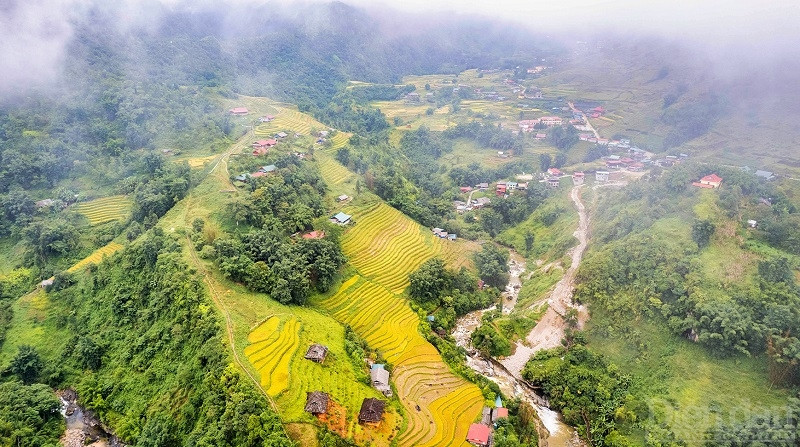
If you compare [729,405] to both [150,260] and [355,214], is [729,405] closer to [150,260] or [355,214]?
[355,214]

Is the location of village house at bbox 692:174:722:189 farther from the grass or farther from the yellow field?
the yellow field

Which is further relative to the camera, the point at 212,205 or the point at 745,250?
the point at 212,205

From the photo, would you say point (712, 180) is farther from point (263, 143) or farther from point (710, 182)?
Result: point (263, 143)

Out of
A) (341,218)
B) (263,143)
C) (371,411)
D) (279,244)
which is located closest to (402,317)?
(279,244)

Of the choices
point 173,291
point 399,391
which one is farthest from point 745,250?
point 173,291

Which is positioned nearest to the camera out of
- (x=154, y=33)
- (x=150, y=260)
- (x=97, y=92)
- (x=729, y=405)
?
(x=729, y=405)

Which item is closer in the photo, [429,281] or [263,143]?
[429,281]

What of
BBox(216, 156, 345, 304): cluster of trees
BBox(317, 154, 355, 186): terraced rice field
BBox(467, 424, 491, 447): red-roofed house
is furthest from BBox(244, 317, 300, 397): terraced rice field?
BBox(317, 154, 355, 186): terraced rice field
